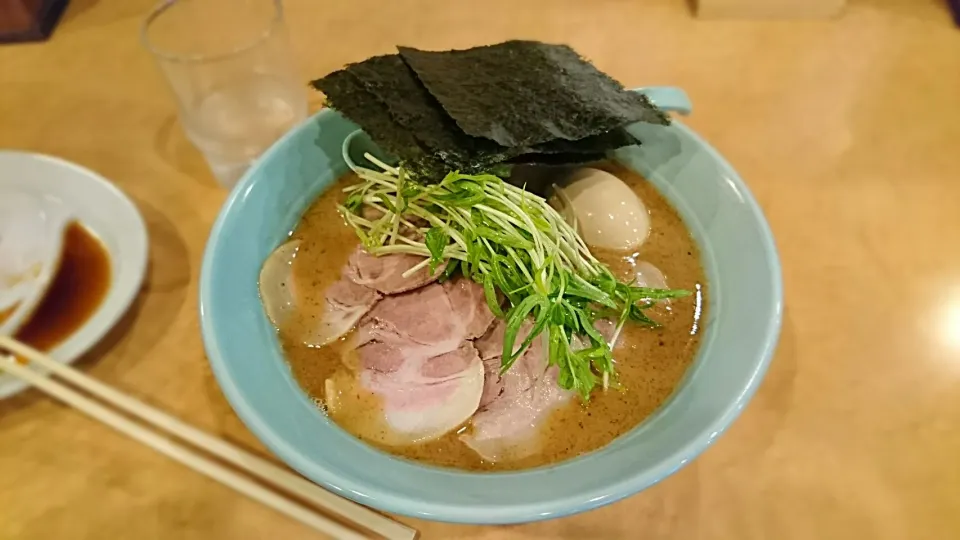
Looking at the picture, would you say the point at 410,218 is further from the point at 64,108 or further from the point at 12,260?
the point at 64,108

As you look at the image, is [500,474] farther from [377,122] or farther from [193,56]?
[193,56]

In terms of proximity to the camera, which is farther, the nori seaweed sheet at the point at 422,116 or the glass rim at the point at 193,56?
the glass rim at the point at 193,56

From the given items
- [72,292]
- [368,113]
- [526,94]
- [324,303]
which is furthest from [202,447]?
[526,94]

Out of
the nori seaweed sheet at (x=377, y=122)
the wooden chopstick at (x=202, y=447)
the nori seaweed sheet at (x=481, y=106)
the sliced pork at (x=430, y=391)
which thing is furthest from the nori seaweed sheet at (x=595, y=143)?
the wooden chopstick at (x=202, y=447)

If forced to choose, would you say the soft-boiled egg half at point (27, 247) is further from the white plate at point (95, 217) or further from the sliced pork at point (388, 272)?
the sliced pork at point (388, 272)

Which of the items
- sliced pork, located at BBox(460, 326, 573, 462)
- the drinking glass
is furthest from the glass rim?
sliced pork, located at BBox(460, 326, 573, 462)

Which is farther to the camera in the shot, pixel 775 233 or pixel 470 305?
pixel 775 233

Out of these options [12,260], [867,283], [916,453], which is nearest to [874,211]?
[867,283]
